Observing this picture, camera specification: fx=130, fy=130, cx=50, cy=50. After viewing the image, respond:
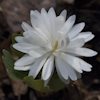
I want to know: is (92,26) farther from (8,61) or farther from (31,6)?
(8,61)

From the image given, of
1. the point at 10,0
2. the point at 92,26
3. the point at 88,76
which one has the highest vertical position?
the point at 10,0

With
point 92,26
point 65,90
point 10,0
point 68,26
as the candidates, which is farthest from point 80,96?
point 10,0

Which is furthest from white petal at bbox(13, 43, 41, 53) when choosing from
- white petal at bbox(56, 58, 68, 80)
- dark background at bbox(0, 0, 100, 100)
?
dark background at bbox(0, 0, 100, 100)

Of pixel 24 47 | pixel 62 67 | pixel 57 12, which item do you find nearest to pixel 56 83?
pixel 62 67

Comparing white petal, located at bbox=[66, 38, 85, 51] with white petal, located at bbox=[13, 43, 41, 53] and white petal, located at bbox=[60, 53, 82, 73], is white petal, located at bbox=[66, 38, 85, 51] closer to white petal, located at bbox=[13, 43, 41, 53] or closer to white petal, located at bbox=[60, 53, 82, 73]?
white petal, located at bbox=[60, 53, 82, 73]

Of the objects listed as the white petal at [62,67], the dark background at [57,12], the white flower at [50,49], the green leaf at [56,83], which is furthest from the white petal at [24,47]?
the dark background at [57,12]

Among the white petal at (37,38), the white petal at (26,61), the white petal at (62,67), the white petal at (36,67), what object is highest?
the white petal at (37,38)

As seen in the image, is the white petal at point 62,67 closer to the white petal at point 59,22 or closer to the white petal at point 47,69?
the white petal at point 47,69
